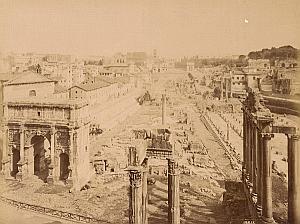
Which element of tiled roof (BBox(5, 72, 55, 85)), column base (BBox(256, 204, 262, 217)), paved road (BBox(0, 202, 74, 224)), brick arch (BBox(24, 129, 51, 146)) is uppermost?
tiled roof (BBox(5, 72, 55, 85))

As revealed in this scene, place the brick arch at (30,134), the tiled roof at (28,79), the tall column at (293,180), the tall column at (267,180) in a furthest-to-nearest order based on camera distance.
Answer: the brick arch at (30,134) < the tiled roof at (28,79) < the tall column at (267,180) < the tall column at (293,180)

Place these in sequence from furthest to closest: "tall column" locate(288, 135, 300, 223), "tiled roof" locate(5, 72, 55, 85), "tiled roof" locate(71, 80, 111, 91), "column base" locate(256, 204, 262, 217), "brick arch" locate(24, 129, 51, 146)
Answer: "brick arch" locate(24, 129, 51, 146) → "tiled roof" locate(5, 72, 55, 85) → "tiled roof" locate(71, 80, 111, 91) → "column base" locate(256, 204, 262, 217) → "tall column" locate(288, 135, 300, 223)

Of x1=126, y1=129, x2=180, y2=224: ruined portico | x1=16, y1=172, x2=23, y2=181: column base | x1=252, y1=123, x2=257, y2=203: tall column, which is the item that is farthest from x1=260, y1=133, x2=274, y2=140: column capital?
x1=16, y1=172, x2=23, y2=181: column base

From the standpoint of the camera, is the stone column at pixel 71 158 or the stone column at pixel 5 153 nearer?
the stone column at pixel 71 158

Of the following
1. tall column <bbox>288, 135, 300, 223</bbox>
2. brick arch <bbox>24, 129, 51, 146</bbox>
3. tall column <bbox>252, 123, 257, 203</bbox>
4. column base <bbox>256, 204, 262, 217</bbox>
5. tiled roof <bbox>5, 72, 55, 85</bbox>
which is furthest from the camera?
brick arch <bbox>24, 129, 51, 146</bbox>

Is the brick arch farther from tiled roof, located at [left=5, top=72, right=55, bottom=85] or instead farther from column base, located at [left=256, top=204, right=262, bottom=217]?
column base, located at [left=256, top=204, right=262, bottom=217]

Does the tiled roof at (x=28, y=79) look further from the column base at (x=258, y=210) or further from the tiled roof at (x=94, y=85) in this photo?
the column base at (x=258, y=210)

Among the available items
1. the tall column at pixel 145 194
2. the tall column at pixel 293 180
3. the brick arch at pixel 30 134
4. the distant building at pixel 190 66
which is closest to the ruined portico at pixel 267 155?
the tall column at pixel 293 180
